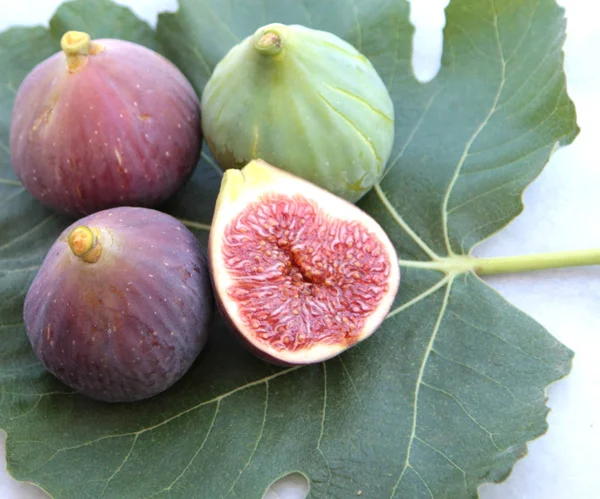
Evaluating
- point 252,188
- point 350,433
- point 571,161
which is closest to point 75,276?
point 252,188

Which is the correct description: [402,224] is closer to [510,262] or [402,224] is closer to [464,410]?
[510,262]

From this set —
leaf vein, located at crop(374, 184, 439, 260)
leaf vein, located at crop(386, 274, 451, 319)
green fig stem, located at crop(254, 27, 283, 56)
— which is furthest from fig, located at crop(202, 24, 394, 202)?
leaf vein, located at crop(386, 274, 451, 319)

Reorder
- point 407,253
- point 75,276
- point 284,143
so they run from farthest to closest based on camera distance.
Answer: point 407,253 → point 284,143 → point 75,276

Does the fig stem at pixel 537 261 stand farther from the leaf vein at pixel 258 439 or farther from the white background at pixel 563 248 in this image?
the leaf vein at pixel 258 439

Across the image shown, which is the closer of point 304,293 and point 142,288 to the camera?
point 142,288

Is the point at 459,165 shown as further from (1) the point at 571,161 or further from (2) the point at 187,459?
(2) the point at 187,459

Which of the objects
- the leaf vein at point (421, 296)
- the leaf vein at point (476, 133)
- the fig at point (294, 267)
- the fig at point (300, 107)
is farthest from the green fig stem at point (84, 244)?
the leaf vein at point (476, 133)
